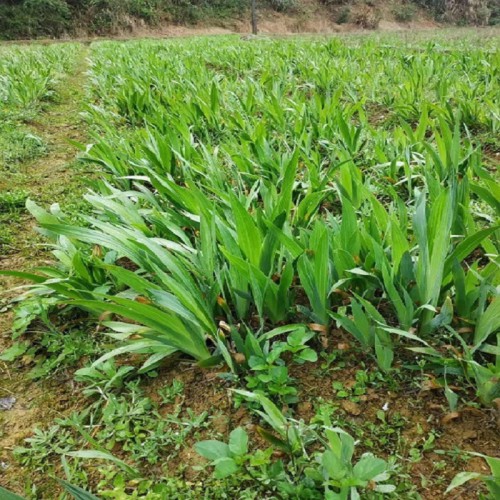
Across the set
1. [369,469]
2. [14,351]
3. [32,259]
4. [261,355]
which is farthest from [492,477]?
[32,259]

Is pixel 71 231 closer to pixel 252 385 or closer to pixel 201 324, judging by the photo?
pixel 201 324

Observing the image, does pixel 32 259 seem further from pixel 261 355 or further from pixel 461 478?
pixel 461 478

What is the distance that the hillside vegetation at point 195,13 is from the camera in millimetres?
23281

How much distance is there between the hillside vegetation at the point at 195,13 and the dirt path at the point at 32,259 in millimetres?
23892

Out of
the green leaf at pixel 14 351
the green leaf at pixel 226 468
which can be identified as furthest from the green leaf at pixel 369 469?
the green leaf at pixel 14 351

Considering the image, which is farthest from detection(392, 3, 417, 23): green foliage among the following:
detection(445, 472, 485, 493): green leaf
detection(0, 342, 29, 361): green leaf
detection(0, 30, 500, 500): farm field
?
detection(445, 472, 485, 493): green leaf

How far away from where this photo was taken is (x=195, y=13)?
28625mm

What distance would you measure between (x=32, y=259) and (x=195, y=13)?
3130cm

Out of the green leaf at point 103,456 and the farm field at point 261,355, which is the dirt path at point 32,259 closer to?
the farm field at point 261,355

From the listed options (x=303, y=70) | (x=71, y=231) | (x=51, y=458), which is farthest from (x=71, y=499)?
(x=303, y=70)

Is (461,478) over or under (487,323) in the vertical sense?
under

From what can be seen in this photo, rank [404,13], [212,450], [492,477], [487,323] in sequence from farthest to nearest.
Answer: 1. [404,13]
2. [487,323]
3. [212,450]
4. [492,477]

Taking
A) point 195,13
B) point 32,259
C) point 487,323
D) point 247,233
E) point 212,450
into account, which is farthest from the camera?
point 195,13

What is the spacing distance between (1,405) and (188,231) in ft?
3.05
